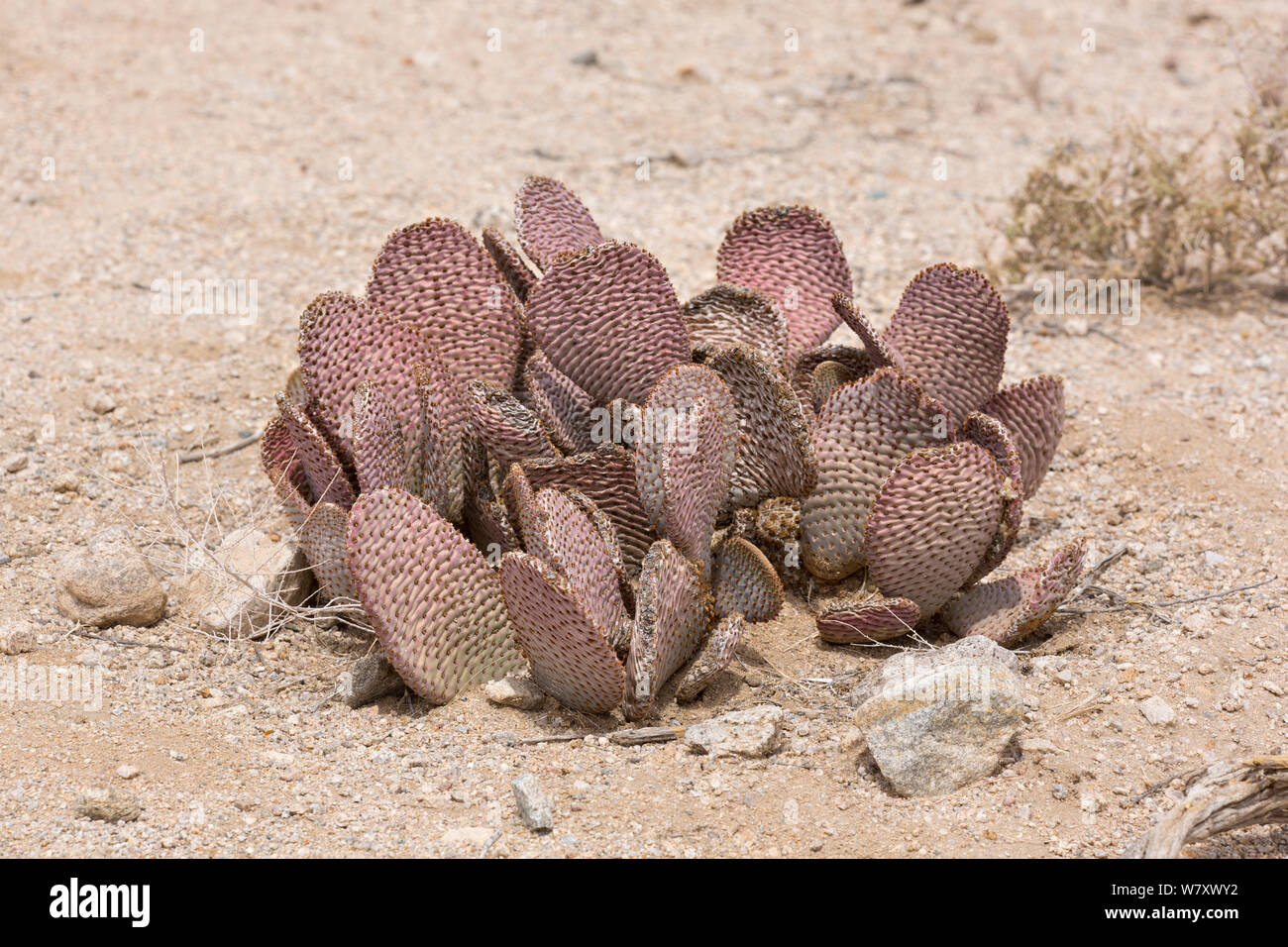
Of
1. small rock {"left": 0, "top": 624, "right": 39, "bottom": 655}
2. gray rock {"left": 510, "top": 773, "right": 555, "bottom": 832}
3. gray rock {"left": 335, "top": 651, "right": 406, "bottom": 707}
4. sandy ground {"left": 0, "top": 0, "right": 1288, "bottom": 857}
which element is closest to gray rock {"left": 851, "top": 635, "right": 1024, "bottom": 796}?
sandy ground {"left": 0, "top": 0, "right": 1288, "bottom": 857}

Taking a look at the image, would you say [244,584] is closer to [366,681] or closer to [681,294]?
[366,681]

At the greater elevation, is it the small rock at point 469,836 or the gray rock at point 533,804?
the gray rock at point 533,804

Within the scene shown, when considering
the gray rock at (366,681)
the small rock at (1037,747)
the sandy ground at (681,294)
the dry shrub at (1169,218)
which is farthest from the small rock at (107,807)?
the dry shrub at (1169,218)

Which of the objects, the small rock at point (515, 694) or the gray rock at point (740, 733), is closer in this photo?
the gray rock at point (740, 733)

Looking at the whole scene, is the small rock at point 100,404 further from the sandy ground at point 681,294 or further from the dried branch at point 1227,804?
the dried branch at point 1227,804

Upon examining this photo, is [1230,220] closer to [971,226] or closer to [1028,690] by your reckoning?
[971,226]

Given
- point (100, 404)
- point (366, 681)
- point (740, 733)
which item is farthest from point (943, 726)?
point (100, 404)
